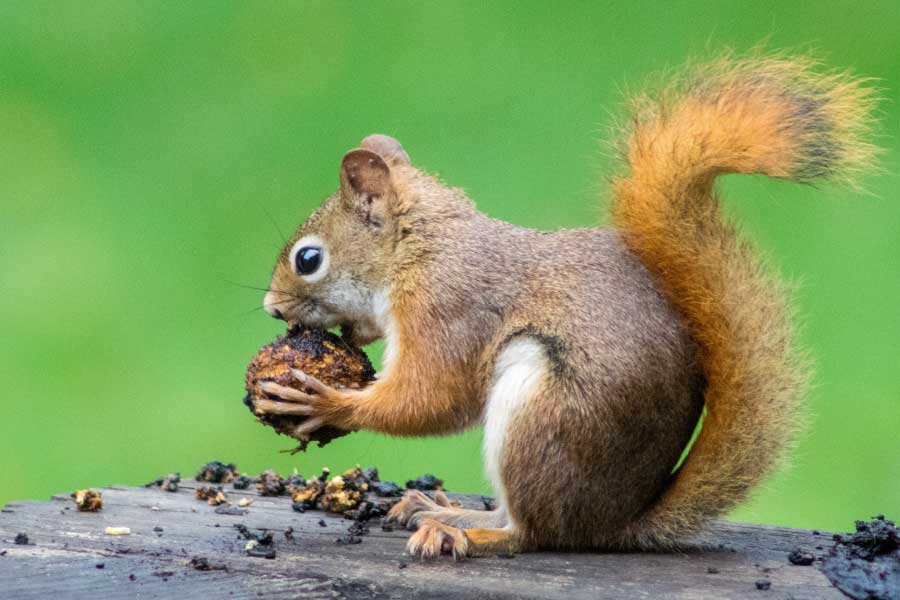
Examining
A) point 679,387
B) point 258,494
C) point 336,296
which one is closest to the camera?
point 679,387

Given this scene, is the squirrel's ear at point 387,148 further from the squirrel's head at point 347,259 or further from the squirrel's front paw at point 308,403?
the squirrel's front paw at point 308,403

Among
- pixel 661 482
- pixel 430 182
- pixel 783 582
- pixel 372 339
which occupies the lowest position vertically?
pixel 783 582

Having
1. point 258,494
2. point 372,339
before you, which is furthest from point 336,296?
point 258,494

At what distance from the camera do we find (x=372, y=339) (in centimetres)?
257

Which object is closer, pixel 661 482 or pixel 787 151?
pixel 787 151

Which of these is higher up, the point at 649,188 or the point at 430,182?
the point at 430,182

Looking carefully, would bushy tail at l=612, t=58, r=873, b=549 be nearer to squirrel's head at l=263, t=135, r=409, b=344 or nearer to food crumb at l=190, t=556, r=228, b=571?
squirrel's head at l=263, t=135, r=409, b=344

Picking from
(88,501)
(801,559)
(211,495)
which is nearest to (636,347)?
(801,559)

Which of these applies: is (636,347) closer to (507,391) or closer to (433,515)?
(507,391)

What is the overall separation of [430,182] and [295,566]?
0.91 meters

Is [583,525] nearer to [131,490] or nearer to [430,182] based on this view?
[430,182]

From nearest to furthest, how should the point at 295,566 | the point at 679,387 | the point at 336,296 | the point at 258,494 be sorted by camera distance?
1. the point at 295,566
2. the point at 679,387
3. the point at 336,296
4. the point at 258,494

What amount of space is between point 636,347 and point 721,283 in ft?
0.63

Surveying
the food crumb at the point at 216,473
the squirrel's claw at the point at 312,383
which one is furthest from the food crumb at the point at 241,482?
the squirrel's claw at the point at 312,383
